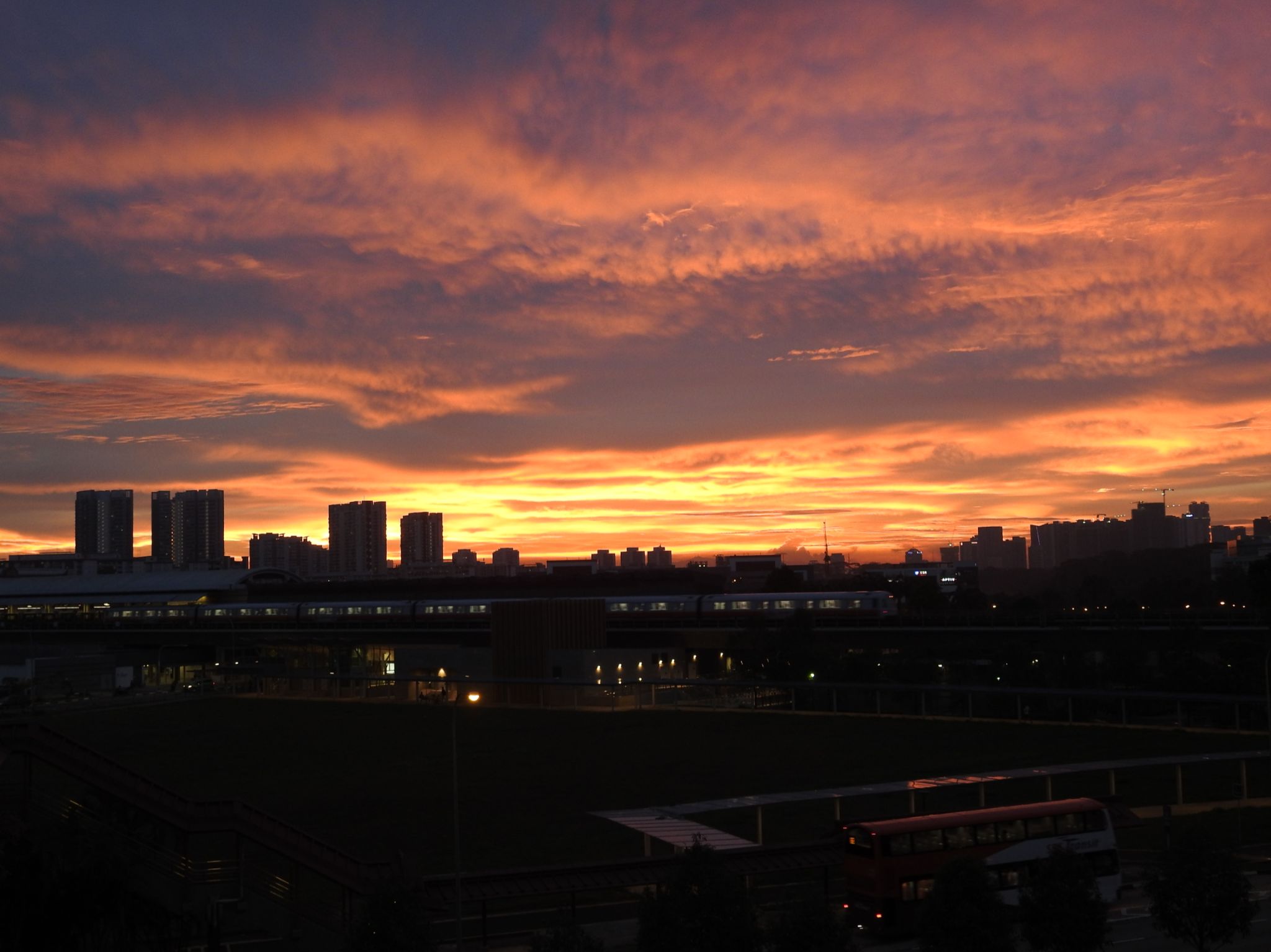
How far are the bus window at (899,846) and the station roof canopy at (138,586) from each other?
4033 inches

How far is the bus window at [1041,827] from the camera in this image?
77.5ft

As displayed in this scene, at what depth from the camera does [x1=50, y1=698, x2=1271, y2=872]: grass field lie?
105 ft

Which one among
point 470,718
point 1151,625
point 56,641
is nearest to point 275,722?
point 470,718

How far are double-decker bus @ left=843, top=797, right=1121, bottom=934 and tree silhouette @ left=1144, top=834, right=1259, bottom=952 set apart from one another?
3134mm

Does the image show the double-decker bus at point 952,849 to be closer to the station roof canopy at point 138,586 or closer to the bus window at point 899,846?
the bus window at point 899,846

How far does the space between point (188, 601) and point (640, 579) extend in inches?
1833

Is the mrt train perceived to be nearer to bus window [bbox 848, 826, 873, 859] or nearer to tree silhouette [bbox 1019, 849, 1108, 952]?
bus window [bbox 848, 826, 873, 859]

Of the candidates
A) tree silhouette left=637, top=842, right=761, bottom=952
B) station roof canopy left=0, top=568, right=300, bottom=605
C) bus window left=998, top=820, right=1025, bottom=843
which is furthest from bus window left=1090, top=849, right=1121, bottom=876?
station roof canopy left=0, top=568, right=300, bottom=605

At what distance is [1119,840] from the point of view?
98.4ft

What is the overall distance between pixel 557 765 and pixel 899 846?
21.9m

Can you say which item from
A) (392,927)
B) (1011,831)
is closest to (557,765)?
(1011,831)

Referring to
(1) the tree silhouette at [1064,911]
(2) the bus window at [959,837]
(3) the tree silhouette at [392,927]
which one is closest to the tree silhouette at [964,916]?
(1) the tree silhouette at [1064,911]

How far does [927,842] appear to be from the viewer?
22.5 m

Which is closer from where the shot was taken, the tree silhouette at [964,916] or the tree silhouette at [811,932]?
the tree silhouette at [811,932]
